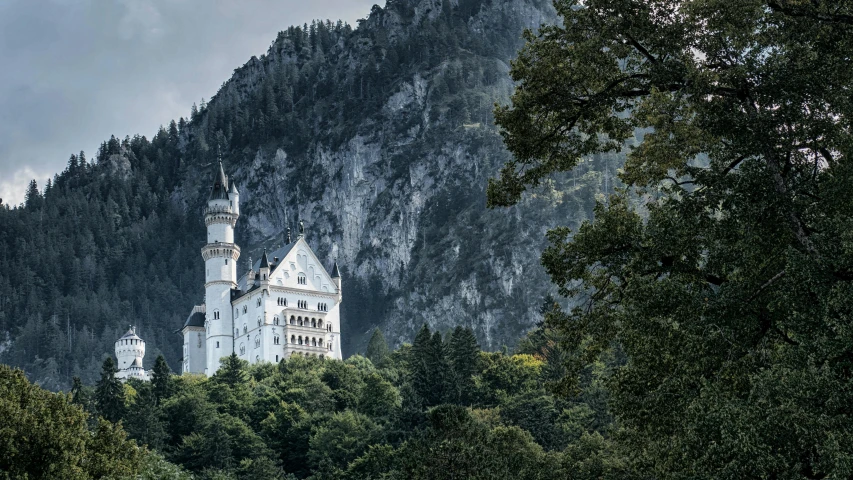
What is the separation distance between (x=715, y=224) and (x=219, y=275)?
134m

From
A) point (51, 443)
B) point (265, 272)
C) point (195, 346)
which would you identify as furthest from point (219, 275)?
point (51, 443)

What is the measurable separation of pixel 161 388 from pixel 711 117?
299ft

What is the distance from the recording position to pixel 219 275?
512ft

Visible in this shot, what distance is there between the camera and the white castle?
146875 mm

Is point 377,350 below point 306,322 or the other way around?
below

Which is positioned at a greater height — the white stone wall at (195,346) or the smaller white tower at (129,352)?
the smaller white tower at (129,352)

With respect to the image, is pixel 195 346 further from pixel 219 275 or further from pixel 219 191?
pixel 219 191

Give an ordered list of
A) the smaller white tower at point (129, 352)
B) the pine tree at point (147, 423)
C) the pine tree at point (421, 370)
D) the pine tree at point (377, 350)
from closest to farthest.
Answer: the pine tree at point (147, 423) < the pine tree at point (421, 370) < the pine tree at point (377, 350) < the smaller white tower at point (129, 352)

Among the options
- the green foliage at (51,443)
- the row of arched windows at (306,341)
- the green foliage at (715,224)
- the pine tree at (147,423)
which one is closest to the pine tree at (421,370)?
the pine tree at (147,423)

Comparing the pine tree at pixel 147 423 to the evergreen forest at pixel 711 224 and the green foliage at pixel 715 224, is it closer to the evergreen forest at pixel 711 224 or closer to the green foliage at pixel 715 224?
the evergreen forest at pixel 711 224

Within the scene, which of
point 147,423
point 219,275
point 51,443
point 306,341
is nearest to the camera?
point 51,443

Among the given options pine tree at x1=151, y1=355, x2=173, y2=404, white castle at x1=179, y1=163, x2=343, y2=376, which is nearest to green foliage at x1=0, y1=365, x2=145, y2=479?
pine tree at x1=151, y1=355, x2=173, y2=404

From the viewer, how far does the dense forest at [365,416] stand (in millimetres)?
66250

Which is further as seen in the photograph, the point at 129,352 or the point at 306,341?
the point at 129,352
